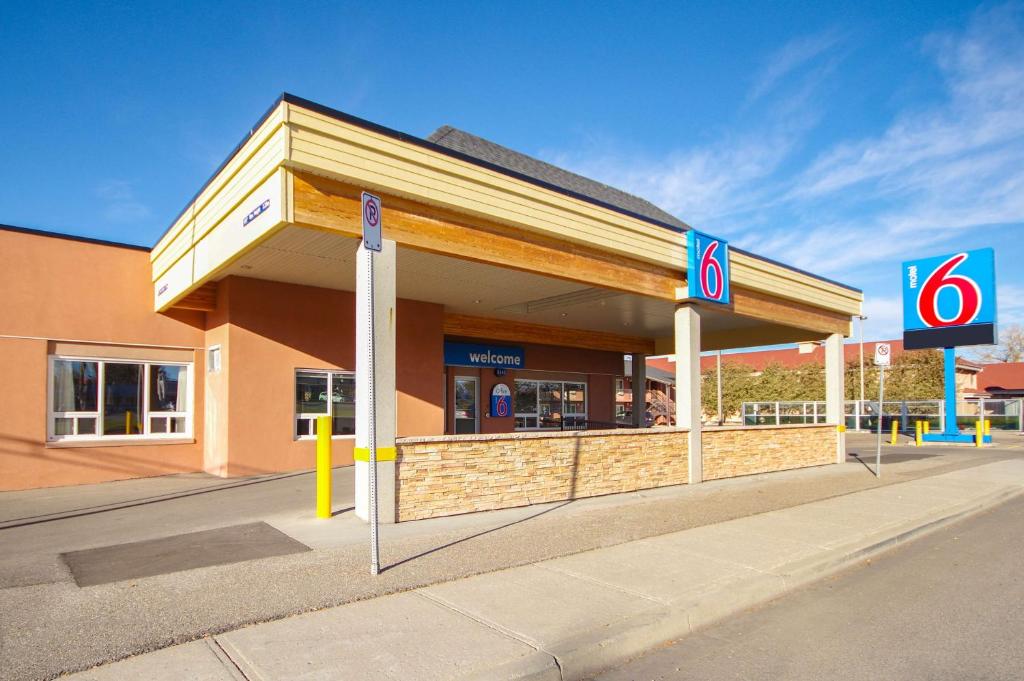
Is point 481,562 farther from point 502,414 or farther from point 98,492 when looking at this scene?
point 502,414

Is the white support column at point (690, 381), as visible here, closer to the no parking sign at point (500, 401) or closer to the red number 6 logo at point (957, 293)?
the no parking sign at point (500, 401)

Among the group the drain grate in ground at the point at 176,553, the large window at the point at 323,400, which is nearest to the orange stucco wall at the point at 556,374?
the large window at the point at 323,400

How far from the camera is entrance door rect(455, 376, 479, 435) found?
2001 cm

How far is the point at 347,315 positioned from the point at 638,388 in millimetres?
13859

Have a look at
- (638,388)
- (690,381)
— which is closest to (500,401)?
(638,388)

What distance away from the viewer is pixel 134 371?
13141mm

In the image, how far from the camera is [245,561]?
21.9ft

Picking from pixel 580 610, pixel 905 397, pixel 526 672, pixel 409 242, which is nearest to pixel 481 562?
pixel 580 610

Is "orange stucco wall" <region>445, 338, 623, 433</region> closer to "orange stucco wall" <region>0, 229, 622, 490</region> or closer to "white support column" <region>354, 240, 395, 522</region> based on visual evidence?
"orange stucco wall" <region>0, 229, 622, 490</region>

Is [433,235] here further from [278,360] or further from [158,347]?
[158,347]

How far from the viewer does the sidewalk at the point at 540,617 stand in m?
4.30

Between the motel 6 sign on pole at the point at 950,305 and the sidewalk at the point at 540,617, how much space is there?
20673 mm


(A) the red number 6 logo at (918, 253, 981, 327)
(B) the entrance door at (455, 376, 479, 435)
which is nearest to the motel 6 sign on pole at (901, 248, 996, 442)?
(A) the red number 6 logo at (918, 253, 981, 327)

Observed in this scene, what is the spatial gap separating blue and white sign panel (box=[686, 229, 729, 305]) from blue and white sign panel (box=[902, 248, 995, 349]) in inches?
646
